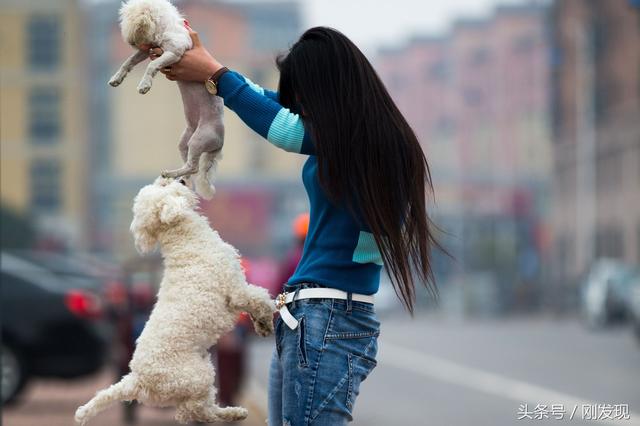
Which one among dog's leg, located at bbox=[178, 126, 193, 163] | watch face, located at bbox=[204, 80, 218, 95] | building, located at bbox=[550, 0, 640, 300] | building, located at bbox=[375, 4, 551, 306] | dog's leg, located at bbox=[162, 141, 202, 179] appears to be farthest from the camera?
building, located at bbox=[375, 4, 551, 306]

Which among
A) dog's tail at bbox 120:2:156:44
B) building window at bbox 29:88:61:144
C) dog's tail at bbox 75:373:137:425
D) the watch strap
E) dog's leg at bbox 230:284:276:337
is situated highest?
building window at bbox 29:88:61:144

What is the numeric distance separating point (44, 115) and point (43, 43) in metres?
12.7

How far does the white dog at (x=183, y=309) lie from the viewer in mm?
3664

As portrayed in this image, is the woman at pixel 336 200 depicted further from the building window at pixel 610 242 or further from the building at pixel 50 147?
the building window at pixel 610 242

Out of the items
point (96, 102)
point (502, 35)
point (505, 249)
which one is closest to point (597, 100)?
point (505, 249)

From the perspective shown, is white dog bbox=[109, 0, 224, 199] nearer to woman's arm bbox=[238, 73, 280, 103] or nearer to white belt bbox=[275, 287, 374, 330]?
woman's arm bbox=[238, 73, 280, 103]

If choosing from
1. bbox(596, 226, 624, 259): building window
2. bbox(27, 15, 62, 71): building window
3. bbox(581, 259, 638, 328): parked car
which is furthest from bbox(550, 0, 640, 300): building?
bbox(27, 15, 62, 71): building window

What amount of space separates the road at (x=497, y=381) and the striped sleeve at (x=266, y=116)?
818 centimetres

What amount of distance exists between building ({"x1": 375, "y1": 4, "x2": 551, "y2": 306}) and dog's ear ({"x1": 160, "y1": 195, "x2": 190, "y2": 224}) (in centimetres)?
6800

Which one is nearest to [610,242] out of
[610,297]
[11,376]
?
[610,297]

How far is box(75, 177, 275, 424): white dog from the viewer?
366 centimetres

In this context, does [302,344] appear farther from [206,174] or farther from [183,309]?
[206,174]

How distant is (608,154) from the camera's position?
190 feet

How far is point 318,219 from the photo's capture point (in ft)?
12.2
